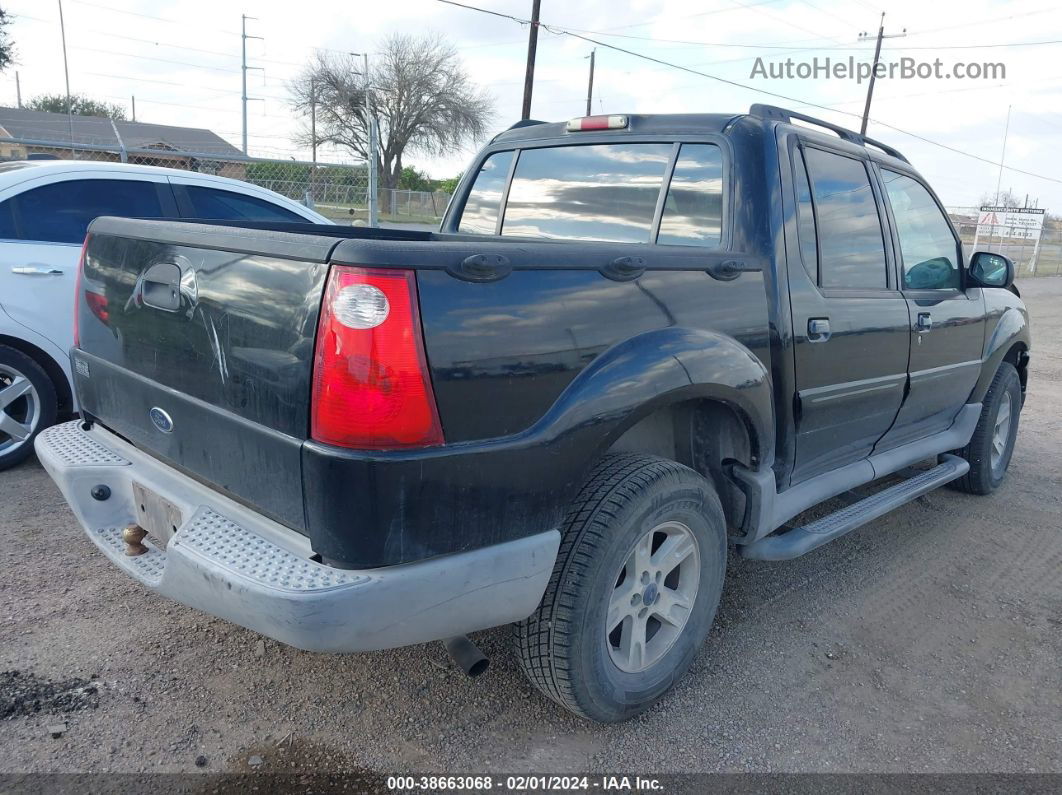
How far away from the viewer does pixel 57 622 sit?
117 inches

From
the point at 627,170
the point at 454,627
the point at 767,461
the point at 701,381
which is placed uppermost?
the point at 627,170

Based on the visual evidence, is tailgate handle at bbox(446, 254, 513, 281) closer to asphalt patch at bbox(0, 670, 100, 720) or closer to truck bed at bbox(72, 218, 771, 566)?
truck bed at bbox(72, 218, 771, 566)

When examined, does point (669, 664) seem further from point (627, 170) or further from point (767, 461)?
point (627, 170)

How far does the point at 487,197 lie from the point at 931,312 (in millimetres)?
2198

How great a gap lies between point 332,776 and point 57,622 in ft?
4.59

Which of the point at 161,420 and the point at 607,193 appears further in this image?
the point at 607,193

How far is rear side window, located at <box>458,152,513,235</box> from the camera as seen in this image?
12.5 feet

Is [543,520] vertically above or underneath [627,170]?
underneath

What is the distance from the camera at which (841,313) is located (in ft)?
10.4

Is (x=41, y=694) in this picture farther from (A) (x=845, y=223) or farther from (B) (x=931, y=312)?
(B) (x=931, y=312)

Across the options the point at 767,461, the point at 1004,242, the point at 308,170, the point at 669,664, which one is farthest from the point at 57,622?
the point at 1004,242

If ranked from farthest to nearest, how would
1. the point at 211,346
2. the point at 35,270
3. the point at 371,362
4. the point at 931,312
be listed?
1. the point at 35,270
2. the point at 931,312
3. the point at 211,346
4. the point at 371,362

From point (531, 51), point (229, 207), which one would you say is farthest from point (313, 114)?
point (229, 207)

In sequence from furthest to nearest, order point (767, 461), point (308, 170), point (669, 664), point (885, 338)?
1. point (308, 170)
2. point (885, 338)
3. point (767, 461)
4. point (669, 664)
